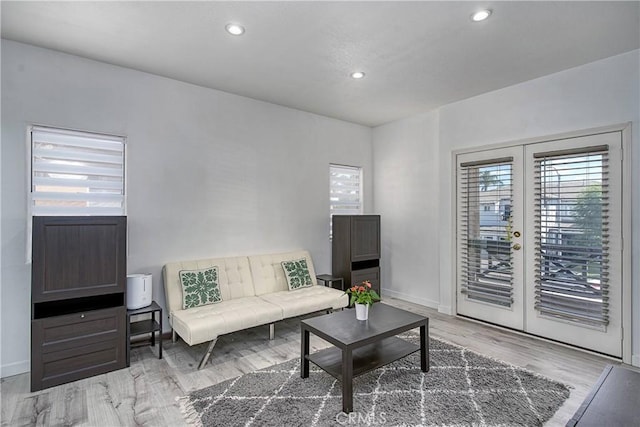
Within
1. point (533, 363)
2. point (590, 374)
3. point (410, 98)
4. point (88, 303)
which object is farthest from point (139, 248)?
point (590, 374)

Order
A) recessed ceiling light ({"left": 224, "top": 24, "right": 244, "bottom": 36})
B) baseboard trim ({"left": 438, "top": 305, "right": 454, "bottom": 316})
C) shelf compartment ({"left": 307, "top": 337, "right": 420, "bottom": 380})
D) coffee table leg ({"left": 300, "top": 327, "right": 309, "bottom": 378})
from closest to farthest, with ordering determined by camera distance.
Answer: shelf compartment ({"left": 307, "top": 337, "right": 420, "bottom": 380}), recessed ceiling light ({"left": 224, "top": 24, "right": 244, "bottom": 36}), coffee table leg ({"left": 300, "top": 327, "right": 309, "bottom": 378}), baseboard trim ({"left": 438, "top": 305, "right": 454, "bottom": 316})

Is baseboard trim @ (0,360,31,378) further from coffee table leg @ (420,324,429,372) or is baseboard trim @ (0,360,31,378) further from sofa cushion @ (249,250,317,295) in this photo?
coffee table leg @ (420,324,429,372)

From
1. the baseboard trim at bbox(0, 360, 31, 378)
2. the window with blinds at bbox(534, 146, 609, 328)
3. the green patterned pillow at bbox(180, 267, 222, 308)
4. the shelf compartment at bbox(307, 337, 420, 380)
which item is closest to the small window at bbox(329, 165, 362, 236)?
the green patterned pillow at bbox(180, 267, 222, 308)

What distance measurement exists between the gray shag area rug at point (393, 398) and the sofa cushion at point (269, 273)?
127 centimetres

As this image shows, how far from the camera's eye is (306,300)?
3785 mm

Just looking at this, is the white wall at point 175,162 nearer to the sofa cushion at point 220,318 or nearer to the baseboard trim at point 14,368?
the baseboard trim at point 14,368

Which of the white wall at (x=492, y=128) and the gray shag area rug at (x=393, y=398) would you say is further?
the white wall at (x=492, y=128)

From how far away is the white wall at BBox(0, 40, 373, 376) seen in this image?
2.87 m

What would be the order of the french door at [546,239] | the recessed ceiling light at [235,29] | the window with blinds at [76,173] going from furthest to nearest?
the french door at [546,239] → the window with blinds at [76,173] → the recessed ceiling light at [235,29]

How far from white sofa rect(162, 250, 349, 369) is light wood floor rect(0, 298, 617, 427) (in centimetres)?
24

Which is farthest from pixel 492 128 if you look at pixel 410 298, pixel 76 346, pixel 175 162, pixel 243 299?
pixel 76 346

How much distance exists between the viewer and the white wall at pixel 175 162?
2873mm

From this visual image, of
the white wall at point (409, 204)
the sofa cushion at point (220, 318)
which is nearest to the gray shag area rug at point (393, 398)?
the sofa cushion at point (220, 318)

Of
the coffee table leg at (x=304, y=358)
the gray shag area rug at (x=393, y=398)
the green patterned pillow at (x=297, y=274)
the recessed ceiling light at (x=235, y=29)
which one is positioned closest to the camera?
the gray shag area rug at (x=393, y=398)
